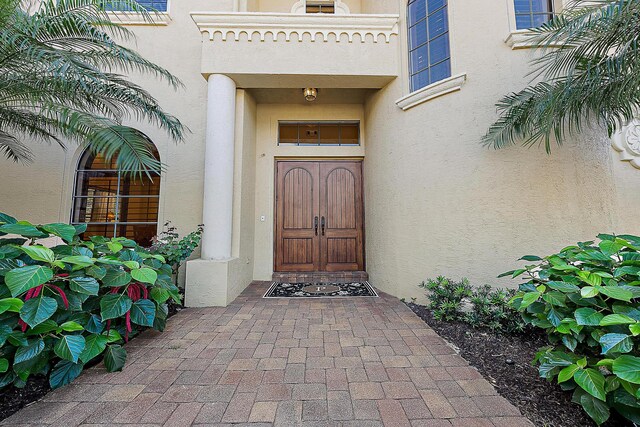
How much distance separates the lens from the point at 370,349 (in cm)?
253

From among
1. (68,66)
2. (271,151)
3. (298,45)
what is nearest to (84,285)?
(68,66)

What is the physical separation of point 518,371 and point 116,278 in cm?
352

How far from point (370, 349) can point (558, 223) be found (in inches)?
117

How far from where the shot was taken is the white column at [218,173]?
412 centimetres

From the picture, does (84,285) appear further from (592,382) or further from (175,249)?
(592,382)

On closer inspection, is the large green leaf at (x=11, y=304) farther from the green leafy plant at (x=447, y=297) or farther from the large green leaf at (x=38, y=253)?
the green leafy plant at (x=447, y=297)

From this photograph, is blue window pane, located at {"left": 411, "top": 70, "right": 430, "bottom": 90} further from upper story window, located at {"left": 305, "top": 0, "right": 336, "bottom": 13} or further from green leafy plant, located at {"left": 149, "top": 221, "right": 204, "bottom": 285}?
green leafy plant, located at {"left": 149, "top": 221, "right": 204, "bottom": 285}

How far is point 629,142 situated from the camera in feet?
11.0

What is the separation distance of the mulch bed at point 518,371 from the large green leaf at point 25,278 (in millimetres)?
3266

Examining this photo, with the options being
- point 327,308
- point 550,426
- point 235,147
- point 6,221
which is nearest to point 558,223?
point 550,426

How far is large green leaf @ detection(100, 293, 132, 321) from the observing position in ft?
6.97

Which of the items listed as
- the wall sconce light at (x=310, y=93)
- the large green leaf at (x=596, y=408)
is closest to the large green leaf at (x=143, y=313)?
the large green leaf at (x=596, y=408)

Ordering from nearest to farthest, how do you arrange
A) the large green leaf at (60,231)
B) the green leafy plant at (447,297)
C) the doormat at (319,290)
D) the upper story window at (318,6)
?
the large green leaf at (60,231) < the green leafy plant at (447,297) < the doormat at (319,290) < the upper story window at (318,6)

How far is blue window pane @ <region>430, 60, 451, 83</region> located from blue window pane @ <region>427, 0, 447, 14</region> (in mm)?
932
